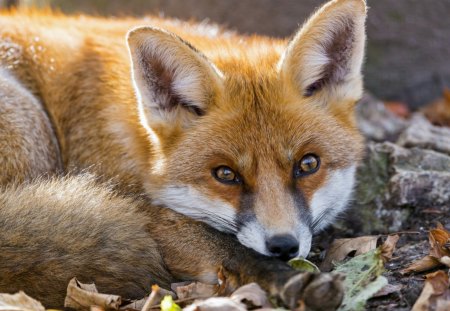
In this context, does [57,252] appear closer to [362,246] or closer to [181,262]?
[181,262]

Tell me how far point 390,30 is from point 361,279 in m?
4.21

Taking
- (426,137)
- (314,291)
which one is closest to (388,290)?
(314,291)

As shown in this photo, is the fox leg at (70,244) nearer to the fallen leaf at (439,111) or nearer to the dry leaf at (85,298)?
the dry leaf at (85,298)

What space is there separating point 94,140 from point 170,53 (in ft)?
3.38

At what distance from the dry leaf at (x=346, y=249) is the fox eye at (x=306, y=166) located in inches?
23.6

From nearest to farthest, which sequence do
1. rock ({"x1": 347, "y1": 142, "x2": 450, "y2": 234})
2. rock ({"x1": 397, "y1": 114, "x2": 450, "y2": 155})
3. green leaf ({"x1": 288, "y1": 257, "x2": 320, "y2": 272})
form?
green leaf ({"x1": 288, "y1": 257, "x2": 320, "y2": 272})
rock ({"x1": 347, "y1": 142, "x2": 450, "y2": 234})
rock ({"x1": 397, "y1": 114, "x2": 450, "y2": 155})

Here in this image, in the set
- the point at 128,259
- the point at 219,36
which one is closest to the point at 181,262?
the point at 128,259

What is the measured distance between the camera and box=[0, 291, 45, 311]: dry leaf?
312cm

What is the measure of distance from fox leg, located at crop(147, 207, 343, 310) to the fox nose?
0.15ft

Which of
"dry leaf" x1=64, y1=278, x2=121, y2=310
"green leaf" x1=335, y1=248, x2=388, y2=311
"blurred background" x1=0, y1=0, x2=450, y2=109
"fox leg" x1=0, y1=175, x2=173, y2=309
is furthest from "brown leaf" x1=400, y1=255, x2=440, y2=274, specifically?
"blurred background" x1=0, y1=0, x2=450, y2=109

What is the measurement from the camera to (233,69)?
166 inches

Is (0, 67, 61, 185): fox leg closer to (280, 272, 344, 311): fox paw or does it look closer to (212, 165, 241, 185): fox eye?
(212, 165, 241, 185): fox eye

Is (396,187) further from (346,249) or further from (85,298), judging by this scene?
(85,298)

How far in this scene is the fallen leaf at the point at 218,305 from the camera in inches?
121
